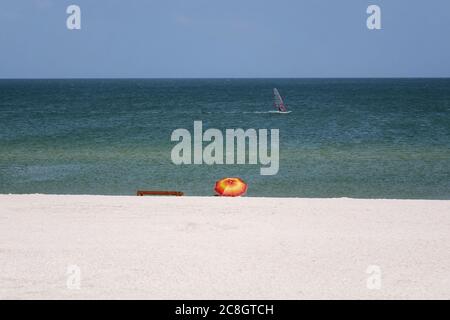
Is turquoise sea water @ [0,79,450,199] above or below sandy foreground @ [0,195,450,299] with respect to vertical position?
above

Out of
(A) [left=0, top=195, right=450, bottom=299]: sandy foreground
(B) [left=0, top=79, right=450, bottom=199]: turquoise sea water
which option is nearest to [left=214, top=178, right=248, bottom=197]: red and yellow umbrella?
(A) [left=0, top=195, right=450, bottom=299]: sandy foreground

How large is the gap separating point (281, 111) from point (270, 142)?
33.0 metres

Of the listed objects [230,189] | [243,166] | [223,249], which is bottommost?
[223,249]

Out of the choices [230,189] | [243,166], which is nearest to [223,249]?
[230,189]

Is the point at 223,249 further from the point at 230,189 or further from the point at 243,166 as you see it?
the point at 243,166

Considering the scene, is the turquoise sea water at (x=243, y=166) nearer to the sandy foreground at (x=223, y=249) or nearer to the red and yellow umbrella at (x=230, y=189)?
the red and yellow umbrella at (x=230, y=189)

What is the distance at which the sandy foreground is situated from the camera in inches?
303

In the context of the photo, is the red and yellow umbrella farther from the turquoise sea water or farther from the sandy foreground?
the turquoise sea water

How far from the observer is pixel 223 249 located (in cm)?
962

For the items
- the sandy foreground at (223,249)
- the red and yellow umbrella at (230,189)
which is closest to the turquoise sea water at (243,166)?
the red and yellow umbrella at (230,189)

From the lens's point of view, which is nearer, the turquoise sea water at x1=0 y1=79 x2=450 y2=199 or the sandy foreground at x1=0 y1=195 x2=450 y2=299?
the sandy foreground at x1=0 y1=195 x2=450 y2=299

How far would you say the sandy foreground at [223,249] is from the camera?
303 inches
